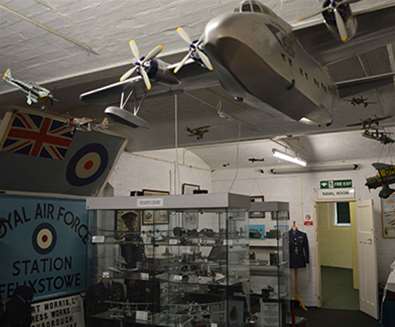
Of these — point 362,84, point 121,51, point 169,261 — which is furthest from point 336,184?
point 121,51

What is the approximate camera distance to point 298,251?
9680 mm

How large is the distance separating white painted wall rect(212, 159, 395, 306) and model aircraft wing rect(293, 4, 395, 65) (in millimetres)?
7803

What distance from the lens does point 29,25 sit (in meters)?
3.09

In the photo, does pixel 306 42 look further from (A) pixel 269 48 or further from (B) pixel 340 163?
(B) pixel 340 163

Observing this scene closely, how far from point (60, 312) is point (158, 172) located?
448cm

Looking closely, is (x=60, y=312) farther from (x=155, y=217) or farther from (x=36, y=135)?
(x=36, y=135)

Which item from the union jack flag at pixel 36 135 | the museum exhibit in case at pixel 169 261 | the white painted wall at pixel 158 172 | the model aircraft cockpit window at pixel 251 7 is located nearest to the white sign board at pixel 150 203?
the museum exhibit in case at pixel 169 261

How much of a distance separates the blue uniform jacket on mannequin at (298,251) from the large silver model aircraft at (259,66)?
→ 7160mm

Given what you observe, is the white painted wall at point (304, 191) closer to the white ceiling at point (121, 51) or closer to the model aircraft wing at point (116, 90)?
the white ceiling at point (121, 51)

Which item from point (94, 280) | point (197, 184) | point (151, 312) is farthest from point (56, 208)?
point (197, 184)

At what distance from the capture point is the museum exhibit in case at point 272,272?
6.01 metres

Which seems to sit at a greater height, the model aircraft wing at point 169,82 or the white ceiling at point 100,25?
the white ceiling at point 100,25

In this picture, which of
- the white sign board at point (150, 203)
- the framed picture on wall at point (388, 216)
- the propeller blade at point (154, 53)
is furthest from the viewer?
the framed picture on wall at point (388, 216)

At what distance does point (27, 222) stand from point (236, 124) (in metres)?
3.36
